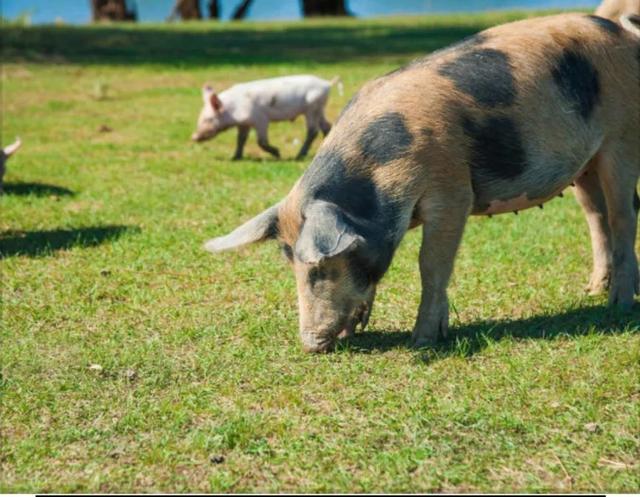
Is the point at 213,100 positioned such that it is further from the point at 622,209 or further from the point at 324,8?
the point at 324,8

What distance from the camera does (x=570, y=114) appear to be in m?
6.24

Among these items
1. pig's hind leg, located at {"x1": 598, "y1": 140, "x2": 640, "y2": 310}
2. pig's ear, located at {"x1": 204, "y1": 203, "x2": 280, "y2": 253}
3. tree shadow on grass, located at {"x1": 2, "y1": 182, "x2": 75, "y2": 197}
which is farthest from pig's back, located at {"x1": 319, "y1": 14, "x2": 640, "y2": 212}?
tree shadow on grass, located at {"x1": 2, "y1": 182, "x2": 75, "y2": 197}

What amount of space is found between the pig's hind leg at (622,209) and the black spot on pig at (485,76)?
2.58 ft

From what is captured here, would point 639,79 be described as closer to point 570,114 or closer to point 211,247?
point 570,114

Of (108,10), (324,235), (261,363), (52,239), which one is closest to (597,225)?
(324,235)

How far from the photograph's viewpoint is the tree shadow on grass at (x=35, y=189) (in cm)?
1070

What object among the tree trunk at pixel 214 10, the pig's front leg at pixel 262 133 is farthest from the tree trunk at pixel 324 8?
the pig's front leg at pixel 262 133

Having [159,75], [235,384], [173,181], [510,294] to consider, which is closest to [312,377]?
[235,384]

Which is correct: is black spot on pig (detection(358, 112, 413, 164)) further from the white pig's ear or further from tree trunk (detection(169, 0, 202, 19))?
tree trunk (detection(169, 0, 202, 19))

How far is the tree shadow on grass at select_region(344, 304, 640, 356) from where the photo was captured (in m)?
6.06

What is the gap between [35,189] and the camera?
10.9 m

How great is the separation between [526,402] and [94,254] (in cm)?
421

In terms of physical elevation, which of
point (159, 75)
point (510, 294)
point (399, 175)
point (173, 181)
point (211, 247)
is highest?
point (399, 175)

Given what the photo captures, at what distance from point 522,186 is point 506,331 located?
2.67 ft
